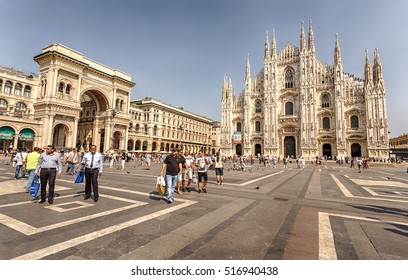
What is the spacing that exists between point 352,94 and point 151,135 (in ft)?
143

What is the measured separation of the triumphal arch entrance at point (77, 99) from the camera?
3108 centimetres

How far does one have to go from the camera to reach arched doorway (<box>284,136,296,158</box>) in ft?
139

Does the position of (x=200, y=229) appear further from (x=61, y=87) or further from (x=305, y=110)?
(x=305, y=110)

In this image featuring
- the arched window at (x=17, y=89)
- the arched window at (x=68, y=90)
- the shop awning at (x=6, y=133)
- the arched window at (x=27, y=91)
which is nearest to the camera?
the shop awning at (x=6, y=133)

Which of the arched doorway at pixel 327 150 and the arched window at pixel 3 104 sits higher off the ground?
the arched window at pixel 3 104

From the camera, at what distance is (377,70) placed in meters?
36.9

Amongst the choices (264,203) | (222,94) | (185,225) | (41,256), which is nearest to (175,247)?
(185,225)

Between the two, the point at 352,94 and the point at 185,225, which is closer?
the point at 185,225

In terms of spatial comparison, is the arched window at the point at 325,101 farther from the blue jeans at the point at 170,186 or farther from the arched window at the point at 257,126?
the blue jeans at the point at 170,186

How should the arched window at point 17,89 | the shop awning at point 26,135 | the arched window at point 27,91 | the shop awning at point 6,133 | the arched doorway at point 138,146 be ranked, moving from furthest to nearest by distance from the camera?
the arched doorway at point 138,146, the arched window at point 27,91, the arched window at point 17,89, the shop awning at point 26,135, the shop awning at point 6,133

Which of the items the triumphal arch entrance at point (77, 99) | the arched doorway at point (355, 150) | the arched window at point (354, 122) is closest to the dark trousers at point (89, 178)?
the triumphal arch entrance at point (77, 99)

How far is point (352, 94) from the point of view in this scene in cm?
3841

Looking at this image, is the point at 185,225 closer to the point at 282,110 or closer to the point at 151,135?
the point at 282,110

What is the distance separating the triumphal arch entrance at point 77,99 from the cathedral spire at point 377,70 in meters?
46.7
